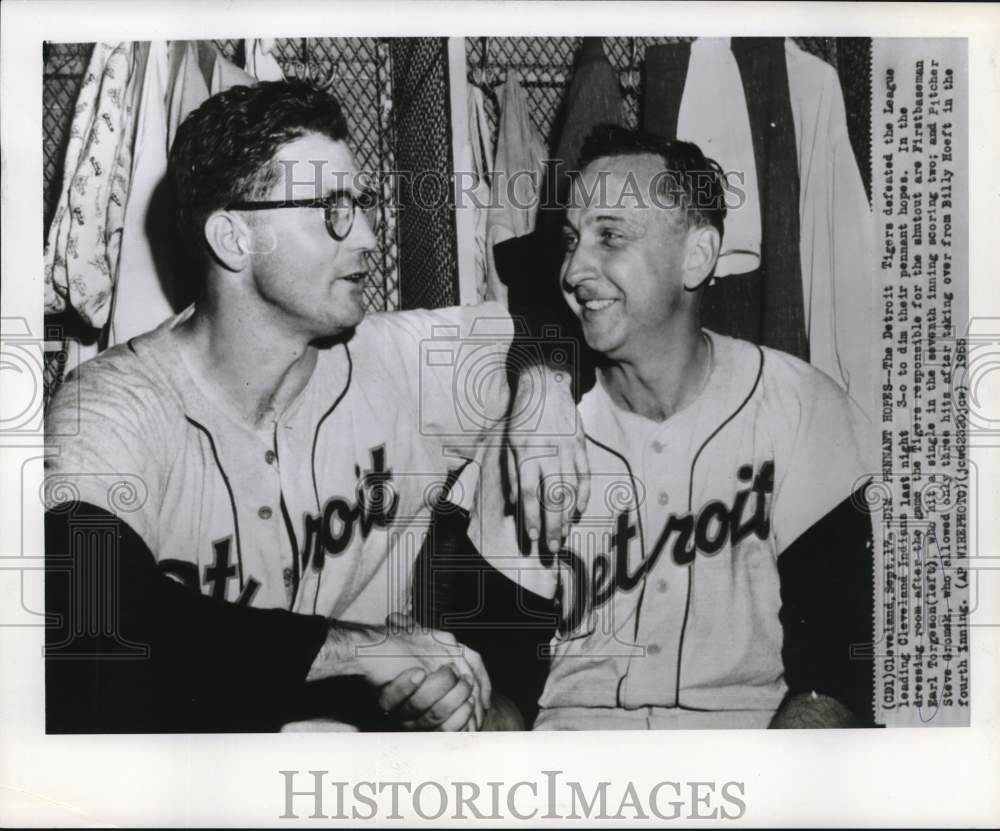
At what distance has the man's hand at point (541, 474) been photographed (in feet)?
6.31

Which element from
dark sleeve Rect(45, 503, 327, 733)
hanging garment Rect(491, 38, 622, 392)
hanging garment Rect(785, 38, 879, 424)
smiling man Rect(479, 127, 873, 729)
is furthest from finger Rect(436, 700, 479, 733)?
hanging garment Rect(785, 38, 879, 424)

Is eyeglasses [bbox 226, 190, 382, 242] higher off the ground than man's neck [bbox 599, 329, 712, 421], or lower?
higher

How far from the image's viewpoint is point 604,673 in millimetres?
1913

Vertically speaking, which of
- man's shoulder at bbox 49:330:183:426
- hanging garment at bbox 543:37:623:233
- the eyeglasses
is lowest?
man's shoulder at bbox 49:330:183:426

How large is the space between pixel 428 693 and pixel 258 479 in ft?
1.56

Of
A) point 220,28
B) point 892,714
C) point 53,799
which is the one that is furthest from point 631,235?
point 53,799

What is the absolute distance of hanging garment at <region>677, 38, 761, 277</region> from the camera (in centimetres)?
193

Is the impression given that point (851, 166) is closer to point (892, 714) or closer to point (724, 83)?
point (724, 83)

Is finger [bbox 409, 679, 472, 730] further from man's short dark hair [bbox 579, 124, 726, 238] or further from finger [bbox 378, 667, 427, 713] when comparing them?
man's short dark hair [bbox 579, 124, 726, 238]

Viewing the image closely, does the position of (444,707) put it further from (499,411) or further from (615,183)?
(615,183)

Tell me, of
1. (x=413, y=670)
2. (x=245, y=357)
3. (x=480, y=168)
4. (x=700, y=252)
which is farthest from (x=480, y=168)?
(x=413, y=670)

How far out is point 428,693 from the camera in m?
1.90

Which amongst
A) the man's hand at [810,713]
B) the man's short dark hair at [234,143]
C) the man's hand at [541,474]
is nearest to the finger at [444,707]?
the man's hand at [541,474]

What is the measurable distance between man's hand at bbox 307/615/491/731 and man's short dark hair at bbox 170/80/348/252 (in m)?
0.74
